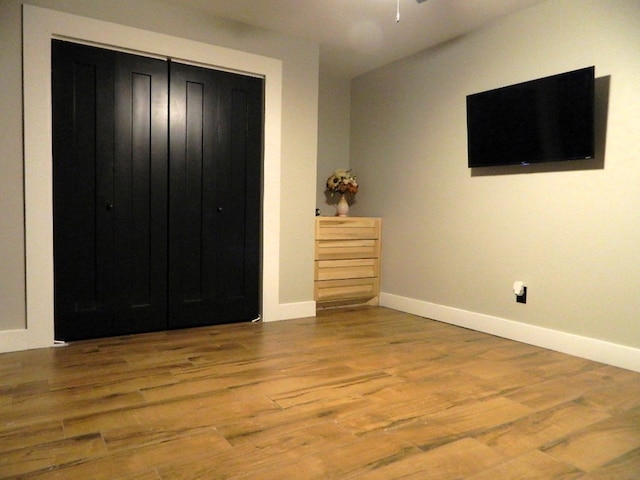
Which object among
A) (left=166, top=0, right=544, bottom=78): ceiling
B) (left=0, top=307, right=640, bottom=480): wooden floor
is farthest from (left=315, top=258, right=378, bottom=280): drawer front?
(left=166, top=0, right=544, bottom=78): ceiling

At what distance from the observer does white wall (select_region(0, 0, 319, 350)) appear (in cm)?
280

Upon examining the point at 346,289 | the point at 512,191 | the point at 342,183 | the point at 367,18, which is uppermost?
the point at 367,18

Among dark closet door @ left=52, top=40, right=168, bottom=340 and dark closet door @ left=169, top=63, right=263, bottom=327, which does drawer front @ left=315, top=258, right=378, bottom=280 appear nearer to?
dark closet door @ left=169, top=63, right=263, bottom=327

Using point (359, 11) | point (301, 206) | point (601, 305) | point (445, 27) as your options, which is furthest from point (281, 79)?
point (601, 305)

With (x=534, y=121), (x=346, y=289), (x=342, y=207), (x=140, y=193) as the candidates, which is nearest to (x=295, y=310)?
(x=346, y=289)

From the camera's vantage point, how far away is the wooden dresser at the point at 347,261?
13.6 feet

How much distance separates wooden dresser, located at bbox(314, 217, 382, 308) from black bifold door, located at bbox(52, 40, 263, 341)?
2.16ft

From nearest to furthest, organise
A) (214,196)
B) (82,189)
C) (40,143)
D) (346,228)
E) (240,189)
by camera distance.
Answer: (40,143) < (82,189) < (214,196) < (240,189) < (346,228)

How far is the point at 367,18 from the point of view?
346 centimetres

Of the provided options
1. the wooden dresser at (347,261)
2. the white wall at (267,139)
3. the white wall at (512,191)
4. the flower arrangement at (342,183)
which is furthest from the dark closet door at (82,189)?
the white wall at (512,191)

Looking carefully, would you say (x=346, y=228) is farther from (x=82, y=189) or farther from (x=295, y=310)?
(x=82, y=189)

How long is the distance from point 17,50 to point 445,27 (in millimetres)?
3002

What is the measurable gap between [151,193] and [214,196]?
1.56 ft

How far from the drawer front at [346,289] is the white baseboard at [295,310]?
12 centimetres
